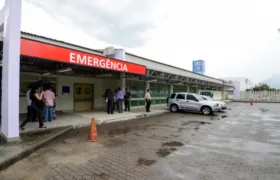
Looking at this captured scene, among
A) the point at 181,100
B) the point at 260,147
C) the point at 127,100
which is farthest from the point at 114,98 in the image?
the point at 260,147

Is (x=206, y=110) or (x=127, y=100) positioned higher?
(x=127, y=100)

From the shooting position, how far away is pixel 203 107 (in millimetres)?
13234

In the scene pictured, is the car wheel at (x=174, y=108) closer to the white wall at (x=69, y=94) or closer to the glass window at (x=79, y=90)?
the white wall at (x=69, y=94)

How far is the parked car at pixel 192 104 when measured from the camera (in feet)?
42.8

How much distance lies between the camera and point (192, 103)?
13.6m

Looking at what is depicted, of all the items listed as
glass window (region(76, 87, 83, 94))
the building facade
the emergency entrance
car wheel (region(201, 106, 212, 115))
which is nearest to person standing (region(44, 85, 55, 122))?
the building facade

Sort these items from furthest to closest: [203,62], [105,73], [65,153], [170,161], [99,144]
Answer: [203,62] → [105,73] → [99,144] → [65,153] → [170,161]

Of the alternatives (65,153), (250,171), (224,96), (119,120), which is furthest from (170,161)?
(224,96)

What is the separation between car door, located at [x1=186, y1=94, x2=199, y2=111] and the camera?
44.2 ft

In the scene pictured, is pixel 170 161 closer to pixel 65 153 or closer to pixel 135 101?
pixel 65 153

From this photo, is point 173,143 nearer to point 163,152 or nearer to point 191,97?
point 163,152

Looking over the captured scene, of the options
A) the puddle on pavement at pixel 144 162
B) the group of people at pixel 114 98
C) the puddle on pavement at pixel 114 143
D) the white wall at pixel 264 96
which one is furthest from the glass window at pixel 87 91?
the white wall at pixel 264 96

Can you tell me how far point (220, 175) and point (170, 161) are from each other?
1158 mm

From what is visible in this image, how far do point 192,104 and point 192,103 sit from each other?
0.08 meters
